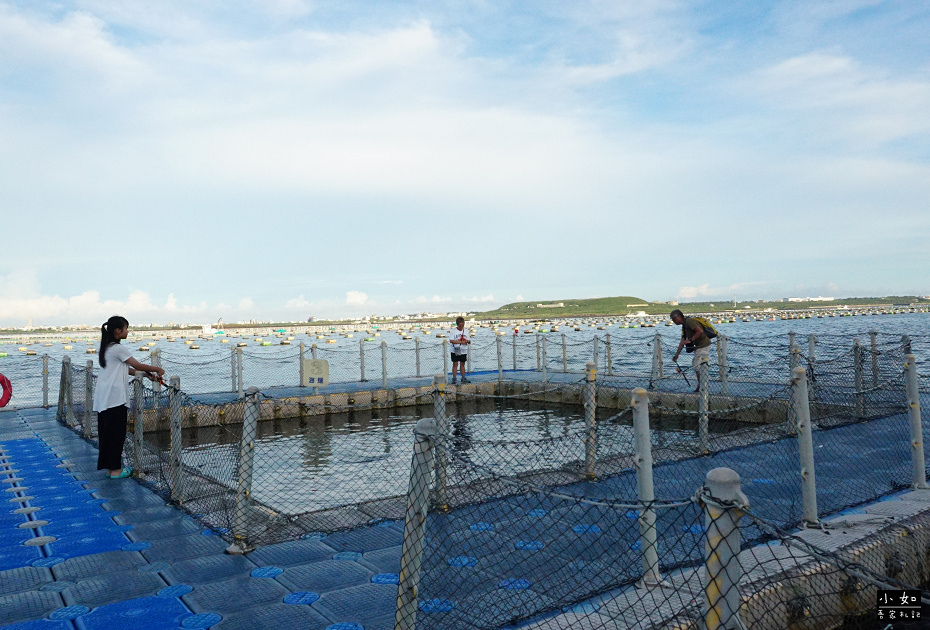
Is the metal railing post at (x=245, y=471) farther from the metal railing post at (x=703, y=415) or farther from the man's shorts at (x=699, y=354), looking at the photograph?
the man's shorts at (x=699, y=354)

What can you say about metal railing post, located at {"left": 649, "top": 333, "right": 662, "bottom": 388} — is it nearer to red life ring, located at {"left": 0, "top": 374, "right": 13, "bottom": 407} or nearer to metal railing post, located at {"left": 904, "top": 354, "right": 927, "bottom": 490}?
metal railing post, located at {"left": 904, "top": 354, "right": 927, "bottom": 490}

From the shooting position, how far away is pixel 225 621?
3.85 meters

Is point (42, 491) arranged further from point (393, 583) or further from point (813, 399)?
point (813, 399)

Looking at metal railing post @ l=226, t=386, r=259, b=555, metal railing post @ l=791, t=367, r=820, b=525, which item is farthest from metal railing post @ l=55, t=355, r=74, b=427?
metal railing post @ l=791, t=367, r=820, b=525

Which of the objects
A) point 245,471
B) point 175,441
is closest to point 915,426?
point 245,471

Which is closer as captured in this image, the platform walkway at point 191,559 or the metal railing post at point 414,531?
the metal railing post at point 414,531

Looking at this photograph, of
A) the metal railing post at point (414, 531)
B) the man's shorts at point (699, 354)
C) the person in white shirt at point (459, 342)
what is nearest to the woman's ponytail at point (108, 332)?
the metal railing post at point (414, 531)

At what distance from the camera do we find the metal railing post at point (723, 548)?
8.07 ft

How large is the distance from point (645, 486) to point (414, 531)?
77.2 inches

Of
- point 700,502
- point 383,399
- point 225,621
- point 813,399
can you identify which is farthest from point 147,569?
point 383,399

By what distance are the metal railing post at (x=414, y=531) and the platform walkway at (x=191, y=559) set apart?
28.7 inches

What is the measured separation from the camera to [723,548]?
8.27 ft

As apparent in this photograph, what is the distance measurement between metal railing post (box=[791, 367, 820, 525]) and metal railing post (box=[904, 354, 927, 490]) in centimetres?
136

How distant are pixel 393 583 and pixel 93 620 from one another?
1855mm
